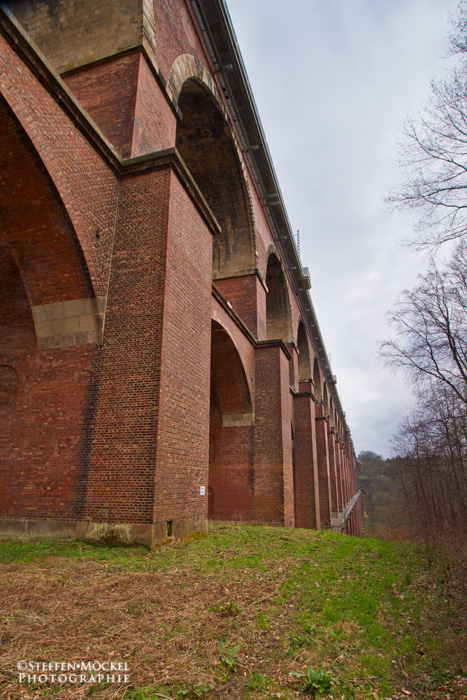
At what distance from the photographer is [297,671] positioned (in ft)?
10.3

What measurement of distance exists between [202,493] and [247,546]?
129 cm

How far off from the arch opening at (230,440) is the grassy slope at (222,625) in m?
8.41

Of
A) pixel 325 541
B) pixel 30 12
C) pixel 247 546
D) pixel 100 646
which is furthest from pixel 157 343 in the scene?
pixel 30 12

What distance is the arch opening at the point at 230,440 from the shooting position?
14.8 meters

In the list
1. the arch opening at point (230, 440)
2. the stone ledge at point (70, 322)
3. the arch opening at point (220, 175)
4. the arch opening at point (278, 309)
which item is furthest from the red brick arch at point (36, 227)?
the arch opening at point (278, 309)

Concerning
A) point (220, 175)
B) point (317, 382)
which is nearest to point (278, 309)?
point (220, 175)

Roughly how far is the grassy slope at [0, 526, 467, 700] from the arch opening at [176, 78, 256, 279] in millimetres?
13702

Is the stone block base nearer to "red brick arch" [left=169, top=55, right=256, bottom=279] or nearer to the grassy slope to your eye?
the grassy slope

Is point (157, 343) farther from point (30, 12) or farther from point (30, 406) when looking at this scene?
point (30, 12)

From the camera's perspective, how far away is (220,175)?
17.6 m

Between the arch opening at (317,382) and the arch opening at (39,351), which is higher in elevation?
the arch opening at (317,382)

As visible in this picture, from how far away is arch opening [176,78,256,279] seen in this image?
614 inches

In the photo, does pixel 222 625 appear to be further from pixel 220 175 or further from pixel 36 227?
pixel 220 175

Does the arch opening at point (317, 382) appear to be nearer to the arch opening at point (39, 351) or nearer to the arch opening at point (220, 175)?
the arch opening at point (220, 175)
